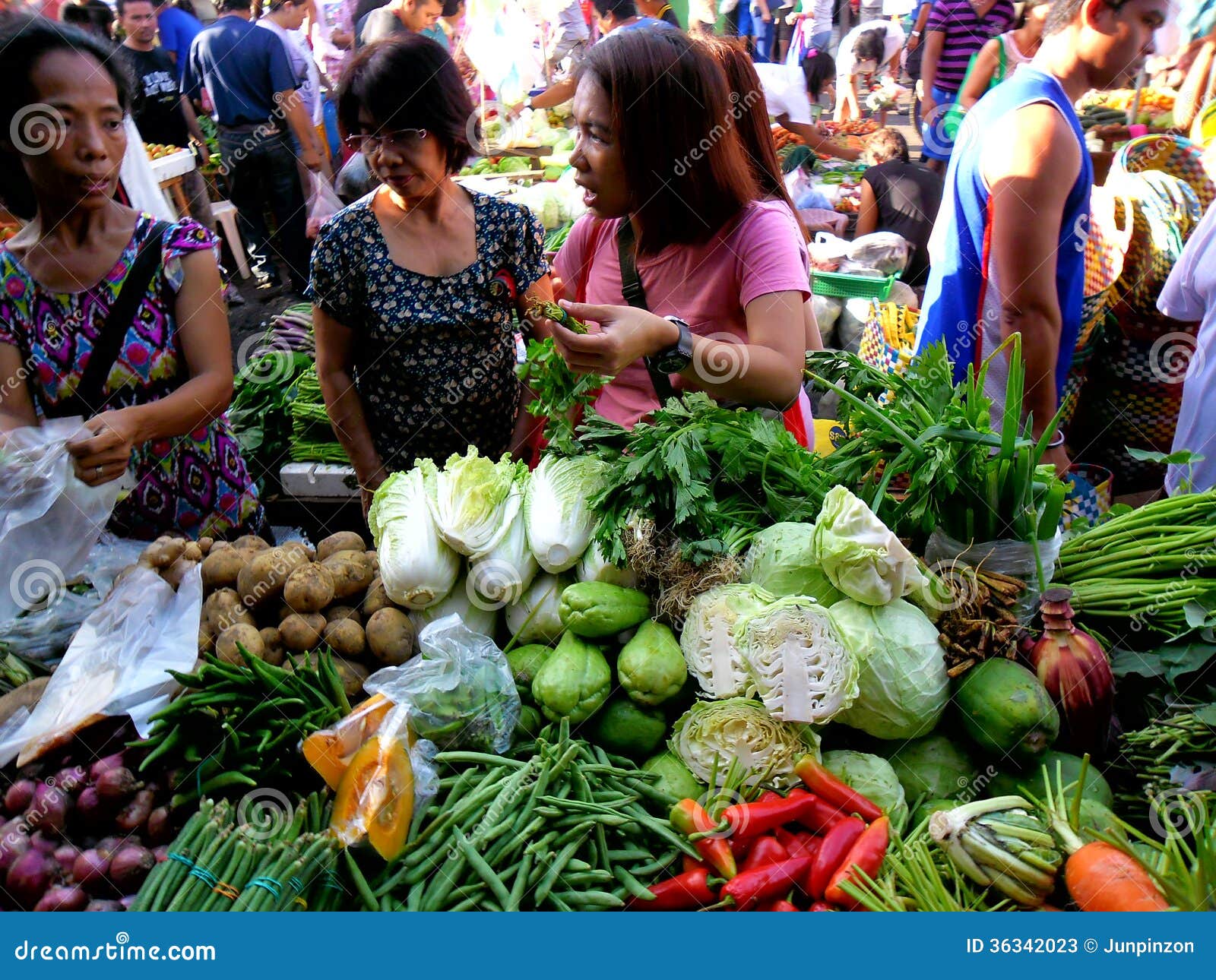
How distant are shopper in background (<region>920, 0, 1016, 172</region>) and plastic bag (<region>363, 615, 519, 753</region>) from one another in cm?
609

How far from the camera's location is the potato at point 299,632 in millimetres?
1980

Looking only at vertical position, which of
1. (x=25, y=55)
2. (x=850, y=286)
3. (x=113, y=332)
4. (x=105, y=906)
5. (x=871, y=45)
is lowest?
(x=850, y=286)

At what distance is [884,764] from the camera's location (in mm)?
1807

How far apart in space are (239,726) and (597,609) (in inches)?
30.9

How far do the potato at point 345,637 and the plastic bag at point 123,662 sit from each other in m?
0.30

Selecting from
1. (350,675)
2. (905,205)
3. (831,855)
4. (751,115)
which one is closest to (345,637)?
(350,675)

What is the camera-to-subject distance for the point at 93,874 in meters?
1.65

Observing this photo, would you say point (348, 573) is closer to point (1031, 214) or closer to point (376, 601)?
point (376, 601)

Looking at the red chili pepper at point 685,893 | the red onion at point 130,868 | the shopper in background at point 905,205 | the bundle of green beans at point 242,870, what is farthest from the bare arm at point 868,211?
the red onion at point 130,868

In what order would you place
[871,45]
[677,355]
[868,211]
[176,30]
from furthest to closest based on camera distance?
[871,45], [176,30], [868,211], [677,355]

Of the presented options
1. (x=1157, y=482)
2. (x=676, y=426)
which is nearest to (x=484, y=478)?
(x=676, y=426)

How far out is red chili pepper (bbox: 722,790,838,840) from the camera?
1.68 metres

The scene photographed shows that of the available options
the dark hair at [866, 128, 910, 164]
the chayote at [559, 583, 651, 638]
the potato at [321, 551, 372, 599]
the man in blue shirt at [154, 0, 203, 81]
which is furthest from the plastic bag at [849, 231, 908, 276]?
the man in blue shirt at [154, 0, 203, 81]

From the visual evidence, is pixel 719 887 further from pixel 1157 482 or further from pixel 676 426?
pixel 1157 482
